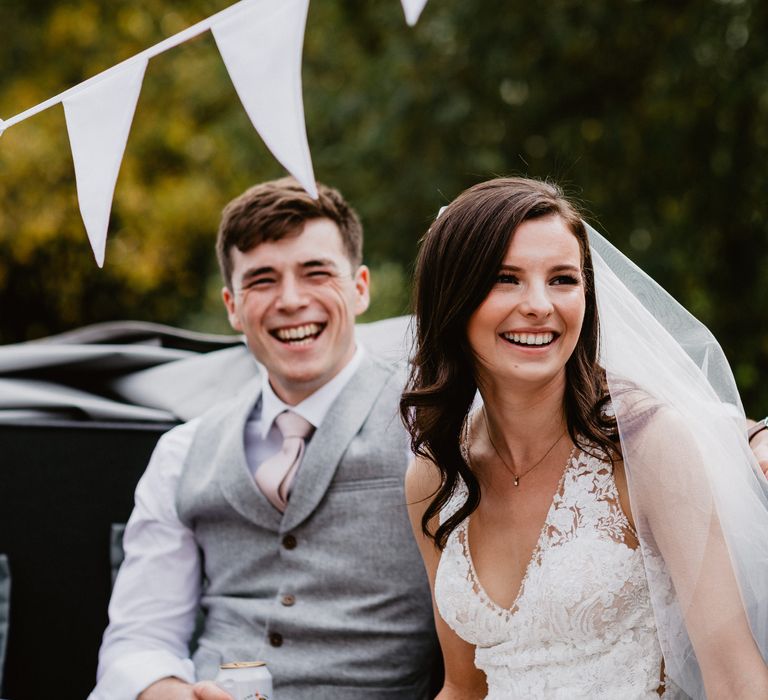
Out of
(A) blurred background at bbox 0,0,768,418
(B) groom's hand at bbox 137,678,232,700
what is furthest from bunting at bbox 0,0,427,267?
(A) blurred background at bbox 0,0,768,418

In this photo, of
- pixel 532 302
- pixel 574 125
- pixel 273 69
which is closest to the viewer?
pixel 273 69

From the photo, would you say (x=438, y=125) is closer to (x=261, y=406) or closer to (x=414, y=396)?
(x=261, y=406)

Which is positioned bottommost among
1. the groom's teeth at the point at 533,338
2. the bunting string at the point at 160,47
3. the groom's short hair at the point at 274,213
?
the groom's teeth at the point at 533,338

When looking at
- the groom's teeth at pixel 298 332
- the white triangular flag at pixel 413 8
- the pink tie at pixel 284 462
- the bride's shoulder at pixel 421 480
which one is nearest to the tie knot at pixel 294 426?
the pink tie at pixel 284 462

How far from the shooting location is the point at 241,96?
5.85 feet

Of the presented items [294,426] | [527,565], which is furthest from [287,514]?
[527,565]

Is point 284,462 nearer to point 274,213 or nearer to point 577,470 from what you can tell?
point 274,213

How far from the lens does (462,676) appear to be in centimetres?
226

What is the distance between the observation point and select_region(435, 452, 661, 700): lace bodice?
1932mm

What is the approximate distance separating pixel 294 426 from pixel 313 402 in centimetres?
8

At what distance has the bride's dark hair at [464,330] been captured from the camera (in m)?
1.95

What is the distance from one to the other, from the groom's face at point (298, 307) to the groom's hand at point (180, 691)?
0.74 metres

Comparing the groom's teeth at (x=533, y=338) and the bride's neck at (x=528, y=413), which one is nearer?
the groom's teeth at (x=533, y=338)

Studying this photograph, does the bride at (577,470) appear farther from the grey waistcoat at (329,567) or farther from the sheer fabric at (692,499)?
the grey waistcoat at (329,567)
